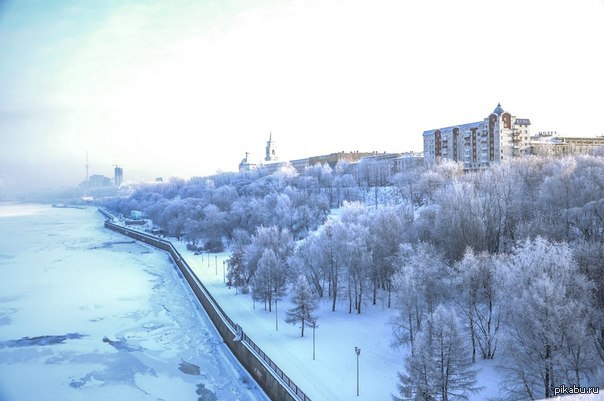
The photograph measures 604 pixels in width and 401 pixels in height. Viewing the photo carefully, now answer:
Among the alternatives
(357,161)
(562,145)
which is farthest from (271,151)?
(562,145)

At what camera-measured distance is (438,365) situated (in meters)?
13.7

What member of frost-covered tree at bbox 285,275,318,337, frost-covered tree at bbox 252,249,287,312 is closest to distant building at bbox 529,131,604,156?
frost-covered tree at bbox 252,249,287,312

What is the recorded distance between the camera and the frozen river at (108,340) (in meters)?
18.1

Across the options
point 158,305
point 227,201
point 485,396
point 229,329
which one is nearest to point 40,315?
point 158,305

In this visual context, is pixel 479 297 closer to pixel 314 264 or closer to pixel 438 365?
pixel 438 365

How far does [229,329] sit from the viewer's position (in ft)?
75.3

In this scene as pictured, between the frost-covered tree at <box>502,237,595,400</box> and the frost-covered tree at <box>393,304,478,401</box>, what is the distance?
1.50m

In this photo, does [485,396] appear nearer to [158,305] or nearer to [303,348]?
[303,348]

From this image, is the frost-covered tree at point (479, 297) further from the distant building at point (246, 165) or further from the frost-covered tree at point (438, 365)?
the distant building at point (246, 165)

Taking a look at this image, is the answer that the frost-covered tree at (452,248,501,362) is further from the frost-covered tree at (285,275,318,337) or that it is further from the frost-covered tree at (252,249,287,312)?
the frost-covered tree at (252,249,287,312)

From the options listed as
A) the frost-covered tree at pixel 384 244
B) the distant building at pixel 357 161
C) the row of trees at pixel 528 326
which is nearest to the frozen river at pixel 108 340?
the row of trees at pixel 528 326

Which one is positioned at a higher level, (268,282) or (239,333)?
(268,282)

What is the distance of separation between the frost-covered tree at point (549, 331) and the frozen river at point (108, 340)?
9630mm

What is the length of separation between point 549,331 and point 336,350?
9.51 m
